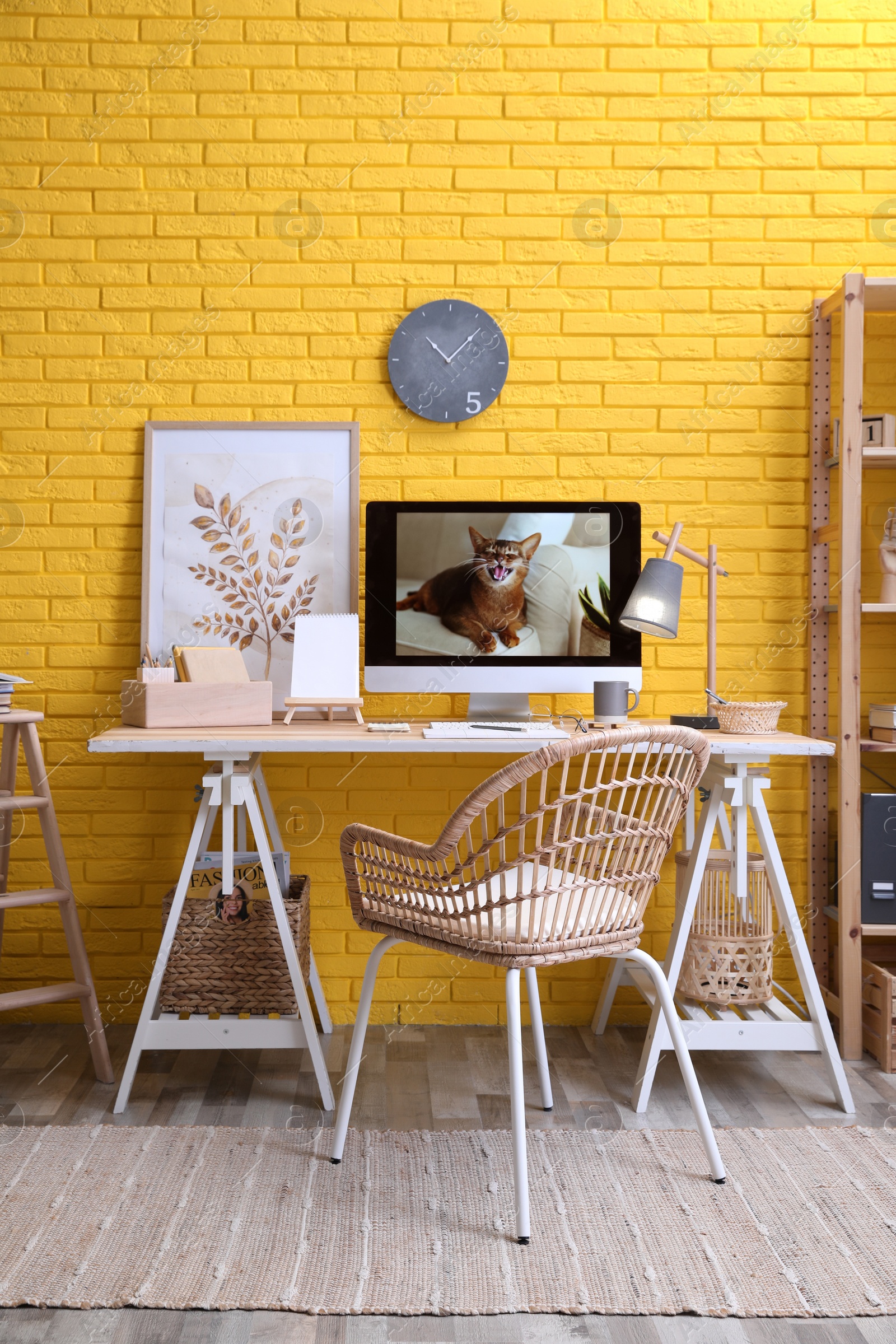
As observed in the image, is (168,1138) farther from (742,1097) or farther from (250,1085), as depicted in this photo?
(742,1097)

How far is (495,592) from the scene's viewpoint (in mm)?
2287

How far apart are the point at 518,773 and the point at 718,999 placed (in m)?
0.99

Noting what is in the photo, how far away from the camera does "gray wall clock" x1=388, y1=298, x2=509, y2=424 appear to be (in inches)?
97.6

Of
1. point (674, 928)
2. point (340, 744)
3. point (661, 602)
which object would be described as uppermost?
point (661, 602)

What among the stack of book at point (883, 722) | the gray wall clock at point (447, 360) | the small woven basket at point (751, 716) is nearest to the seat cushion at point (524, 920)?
the small woven basket at point (751, 716)

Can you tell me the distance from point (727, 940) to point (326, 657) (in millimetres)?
1084

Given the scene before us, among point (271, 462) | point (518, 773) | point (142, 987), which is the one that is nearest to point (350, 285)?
point (271, 462)

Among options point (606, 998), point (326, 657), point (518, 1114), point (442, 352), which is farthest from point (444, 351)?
point (518, 1114)

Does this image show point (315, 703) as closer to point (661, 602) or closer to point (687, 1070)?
point (661, 602)

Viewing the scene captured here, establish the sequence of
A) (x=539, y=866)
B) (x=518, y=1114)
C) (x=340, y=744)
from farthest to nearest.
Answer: (x=340, y=744)
(x=539, y=866)
(x=518, y=1114)

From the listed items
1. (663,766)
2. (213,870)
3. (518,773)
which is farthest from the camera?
(213,870)

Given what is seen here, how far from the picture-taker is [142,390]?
251 centimetres

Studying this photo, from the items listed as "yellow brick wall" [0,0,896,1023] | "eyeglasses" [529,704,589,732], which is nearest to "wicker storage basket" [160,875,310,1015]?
"yellow brick wall" [0,0,896,1023]

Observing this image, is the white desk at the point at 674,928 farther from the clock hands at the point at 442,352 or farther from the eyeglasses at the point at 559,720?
the clock hands at the point at 442,352
